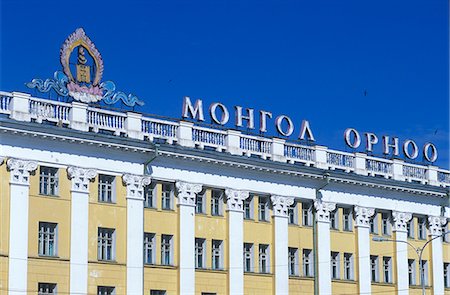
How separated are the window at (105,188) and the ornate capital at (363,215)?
54.7 ft

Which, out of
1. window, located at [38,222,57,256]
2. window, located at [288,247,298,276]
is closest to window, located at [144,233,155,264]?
window, located at [38,222,57,256]

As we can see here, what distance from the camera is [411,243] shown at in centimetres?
7044

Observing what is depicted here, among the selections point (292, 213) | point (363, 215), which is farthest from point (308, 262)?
point (363, 215)

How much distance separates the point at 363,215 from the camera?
67.8 meters

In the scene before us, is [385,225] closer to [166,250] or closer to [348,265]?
[348,265]

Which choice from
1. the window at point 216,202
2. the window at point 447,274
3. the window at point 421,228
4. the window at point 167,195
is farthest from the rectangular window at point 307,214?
the window at point 447,274

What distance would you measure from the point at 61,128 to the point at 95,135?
1.88 metres

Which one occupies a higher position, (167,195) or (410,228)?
(167,195)

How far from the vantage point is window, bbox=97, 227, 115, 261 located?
55.8 metres

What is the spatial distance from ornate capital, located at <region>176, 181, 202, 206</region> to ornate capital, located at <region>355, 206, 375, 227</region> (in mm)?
11768

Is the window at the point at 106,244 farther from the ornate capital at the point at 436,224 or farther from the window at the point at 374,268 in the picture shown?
the ornate capital at the point at 436,224

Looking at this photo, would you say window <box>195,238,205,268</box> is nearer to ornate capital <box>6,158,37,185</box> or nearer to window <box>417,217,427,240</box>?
ornate capital <box>6,158,37,185</box>

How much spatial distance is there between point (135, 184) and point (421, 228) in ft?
72.5

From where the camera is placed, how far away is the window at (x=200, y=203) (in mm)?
60084
